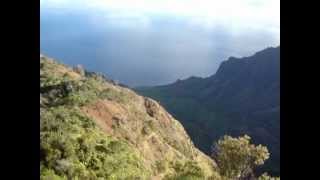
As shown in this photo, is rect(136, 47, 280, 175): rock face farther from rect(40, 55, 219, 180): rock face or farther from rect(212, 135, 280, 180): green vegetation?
rect(212, 135, 280, 180): green vegetation

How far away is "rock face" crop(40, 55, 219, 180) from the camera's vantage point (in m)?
13.9

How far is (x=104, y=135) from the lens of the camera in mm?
16594

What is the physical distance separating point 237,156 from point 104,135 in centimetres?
373

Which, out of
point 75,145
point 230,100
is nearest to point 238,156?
point 75,145

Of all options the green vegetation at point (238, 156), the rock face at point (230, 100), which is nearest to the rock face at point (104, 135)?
the green vegetation at point (238, 156)

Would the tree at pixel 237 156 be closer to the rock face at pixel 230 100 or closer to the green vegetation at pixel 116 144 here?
the green vegetation at pixel 116 144

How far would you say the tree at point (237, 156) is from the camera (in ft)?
49.0

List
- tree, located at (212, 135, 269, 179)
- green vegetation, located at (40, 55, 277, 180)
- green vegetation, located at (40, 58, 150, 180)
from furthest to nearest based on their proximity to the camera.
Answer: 1. tree, located at (212, 135, 269, 179)
2. green vegetation, located at (40, 55, 277, 180)
3. green vegetation, located at (40, 58, 150, 180)

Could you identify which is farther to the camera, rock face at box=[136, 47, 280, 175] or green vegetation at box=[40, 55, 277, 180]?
rock face at box=[136, 47, 280, 175]

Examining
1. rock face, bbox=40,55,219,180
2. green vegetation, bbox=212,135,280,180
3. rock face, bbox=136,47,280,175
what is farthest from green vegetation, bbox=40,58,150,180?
rock face, bbox=136,47,280,175

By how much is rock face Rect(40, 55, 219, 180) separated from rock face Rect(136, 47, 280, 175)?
5454 mm

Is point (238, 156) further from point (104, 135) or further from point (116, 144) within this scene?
point (104, 135)

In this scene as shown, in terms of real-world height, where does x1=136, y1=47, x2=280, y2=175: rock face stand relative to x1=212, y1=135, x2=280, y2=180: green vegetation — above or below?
above
